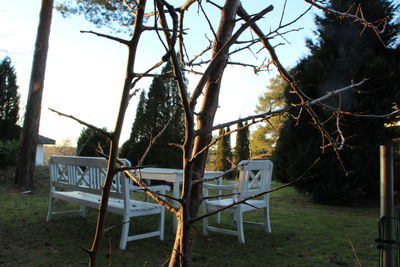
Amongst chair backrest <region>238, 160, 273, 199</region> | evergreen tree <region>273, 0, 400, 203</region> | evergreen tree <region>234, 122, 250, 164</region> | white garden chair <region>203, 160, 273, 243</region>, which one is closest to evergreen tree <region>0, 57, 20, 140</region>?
evergreen tree <region>234, 122, 250, 164</region>

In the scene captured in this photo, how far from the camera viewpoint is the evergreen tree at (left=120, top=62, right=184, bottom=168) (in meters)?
9.49

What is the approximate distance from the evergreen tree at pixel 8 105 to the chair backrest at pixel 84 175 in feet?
27.3

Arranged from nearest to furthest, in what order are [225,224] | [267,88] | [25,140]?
[225,224]
[25,140]
[267,88]

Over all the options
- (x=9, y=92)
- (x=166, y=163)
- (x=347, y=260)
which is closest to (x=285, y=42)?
(x=347, y=260)

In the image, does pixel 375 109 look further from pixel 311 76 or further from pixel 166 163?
pixel 166 163

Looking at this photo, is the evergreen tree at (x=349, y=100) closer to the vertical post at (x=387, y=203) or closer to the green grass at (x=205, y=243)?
the green grass at (x=205, y=243)

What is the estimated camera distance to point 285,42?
1647 mm

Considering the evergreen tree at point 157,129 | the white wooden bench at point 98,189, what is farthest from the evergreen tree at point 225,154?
the evergreen tree at point 157,129

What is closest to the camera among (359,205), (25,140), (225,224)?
(225,224)

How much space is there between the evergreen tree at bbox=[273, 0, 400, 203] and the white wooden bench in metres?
4.54

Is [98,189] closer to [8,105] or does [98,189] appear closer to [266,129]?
[8,105]

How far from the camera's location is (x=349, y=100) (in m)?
7.31

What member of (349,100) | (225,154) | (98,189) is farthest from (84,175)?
(349,100)

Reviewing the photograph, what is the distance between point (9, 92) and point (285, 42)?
12865 mm
